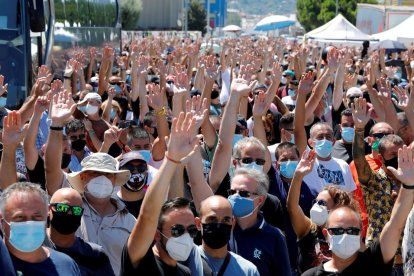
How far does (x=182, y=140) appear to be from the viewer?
5.15 metres

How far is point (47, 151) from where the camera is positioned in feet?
21.7

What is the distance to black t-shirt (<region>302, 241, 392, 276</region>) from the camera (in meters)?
5.60

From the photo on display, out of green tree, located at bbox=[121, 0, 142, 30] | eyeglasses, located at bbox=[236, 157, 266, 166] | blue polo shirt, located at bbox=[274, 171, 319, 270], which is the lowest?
green tree, located at bbox=[121, 0, 142, 30]

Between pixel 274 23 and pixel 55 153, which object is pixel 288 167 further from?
pixel 274 23

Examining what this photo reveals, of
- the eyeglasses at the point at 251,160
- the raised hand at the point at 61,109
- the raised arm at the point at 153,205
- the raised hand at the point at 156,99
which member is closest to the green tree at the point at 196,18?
the raised hand at the point at 156,99

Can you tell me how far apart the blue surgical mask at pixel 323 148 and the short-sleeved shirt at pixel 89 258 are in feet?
10.6

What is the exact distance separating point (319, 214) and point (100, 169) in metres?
1.42

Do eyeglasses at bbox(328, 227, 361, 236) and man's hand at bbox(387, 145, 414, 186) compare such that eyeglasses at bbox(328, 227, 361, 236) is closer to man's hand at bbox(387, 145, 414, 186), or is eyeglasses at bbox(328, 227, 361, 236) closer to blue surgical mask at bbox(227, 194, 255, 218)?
man's hand at bbox(387, 145, 414, 186)

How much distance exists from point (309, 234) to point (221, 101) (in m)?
7.54

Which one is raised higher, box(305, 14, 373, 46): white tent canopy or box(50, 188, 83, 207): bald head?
→ box(50, 188, 83, 207): bald head

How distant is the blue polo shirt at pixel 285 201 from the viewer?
7.10 metres

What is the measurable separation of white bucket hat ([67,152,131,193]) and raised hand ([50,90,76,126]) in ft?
1.43

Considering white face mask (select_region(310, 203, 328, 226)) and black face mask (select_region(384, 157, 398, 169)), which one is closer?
white face mask (select_region(310, 203, 328, 226))

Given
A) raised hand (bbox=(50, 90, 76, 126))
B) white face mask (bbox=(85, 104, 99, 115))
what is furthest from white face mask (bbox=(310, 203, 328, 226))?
white face mask (bbox=(85, 104, 99, 115))
